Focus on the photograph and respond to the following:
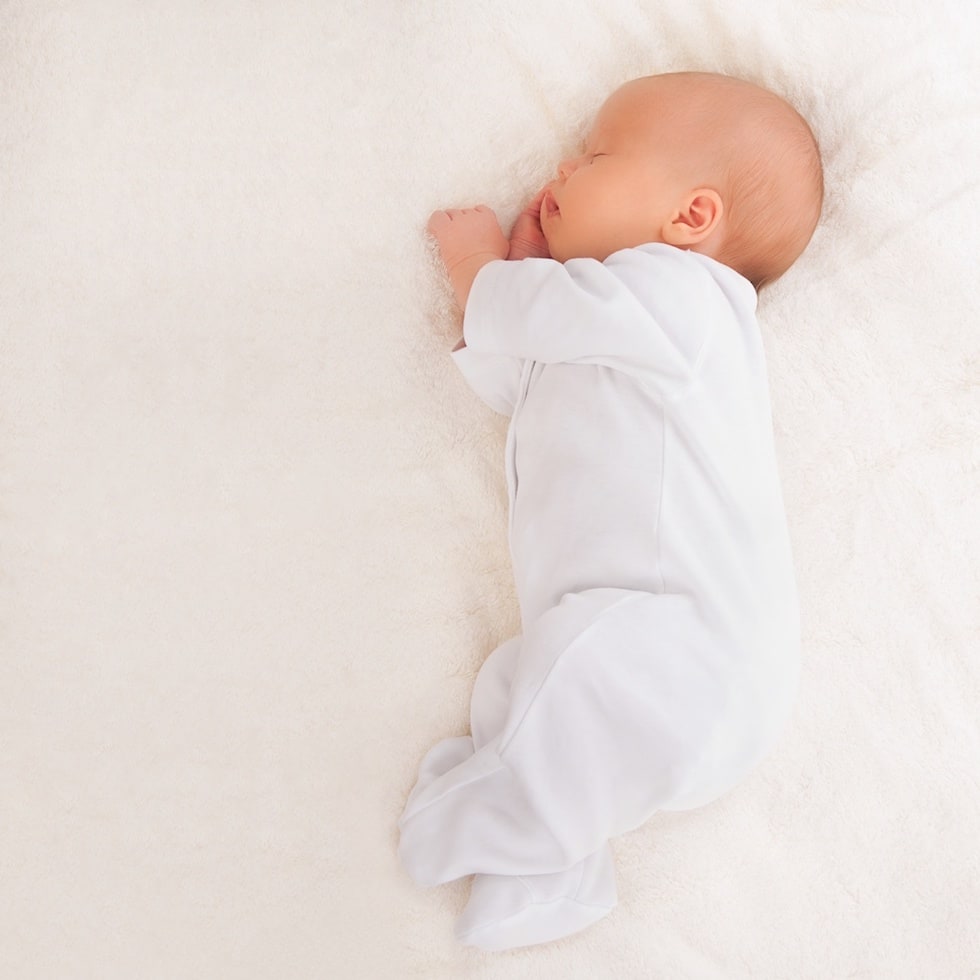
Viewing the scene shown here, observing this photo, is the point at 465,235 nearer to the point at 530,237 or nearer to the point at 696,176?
the point at 530,237

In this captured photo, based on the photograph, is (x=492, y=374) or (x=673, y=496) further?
(x=492, y=374)

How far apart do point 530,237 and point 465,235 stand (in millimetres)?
100

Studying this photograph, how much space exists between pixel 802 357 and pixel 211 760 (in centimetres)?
100

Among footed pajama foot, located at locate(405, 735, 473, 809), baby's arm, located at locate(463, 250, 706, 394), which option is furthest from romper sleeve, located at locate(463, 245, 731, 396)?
footed pajama foot, located at locate(405, 735, 473, 809)

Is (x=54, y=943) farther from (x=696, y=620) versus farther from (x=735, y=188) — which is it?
(x=735, y=188)

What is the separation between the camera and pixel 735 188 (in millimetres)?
1393

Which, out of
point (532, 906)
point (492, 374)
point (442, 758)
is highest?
point (492, 374)

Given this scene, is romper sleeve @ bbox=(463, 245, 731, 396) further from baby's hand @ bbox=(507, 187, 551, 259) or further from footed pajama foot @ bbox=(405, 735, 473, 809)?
footed pajama foot @ bbox=(405, 735, 473, 809)

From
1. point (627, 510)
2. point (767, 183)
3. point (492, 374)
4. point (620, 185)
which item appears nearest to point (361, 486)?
point (492, 374)

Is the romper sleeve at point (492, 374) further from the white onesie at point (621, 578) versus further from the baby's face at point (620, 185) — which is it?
the baby's face at point (620, 185)

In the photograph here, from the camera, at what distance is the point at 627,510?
1.31 m

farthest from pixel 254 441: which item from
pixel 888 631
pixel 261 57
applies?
pixel 888 631

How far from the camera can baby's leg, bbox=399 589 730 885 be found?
1253mm

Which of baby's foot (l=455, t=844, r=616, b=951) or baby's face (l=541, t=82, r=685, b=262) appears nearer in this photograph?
baby's foot (l=455, t=844, r=616, b=951)
